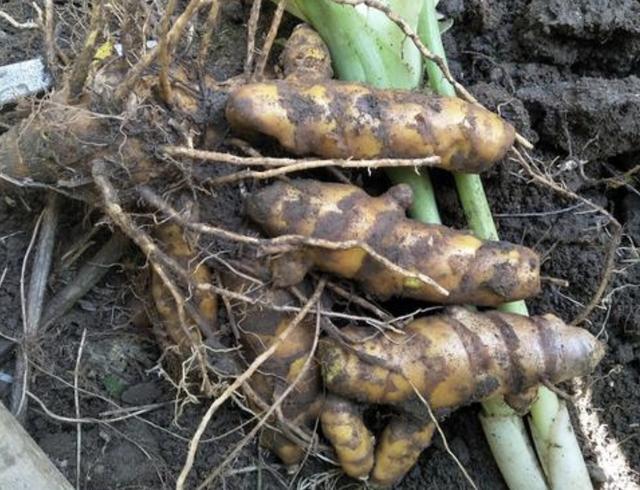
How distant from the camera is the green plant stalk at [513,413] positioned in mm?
1406

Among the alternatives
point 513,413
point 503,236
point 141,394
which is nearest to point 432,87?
point 503,236

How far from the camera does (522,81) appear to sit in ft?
5.22

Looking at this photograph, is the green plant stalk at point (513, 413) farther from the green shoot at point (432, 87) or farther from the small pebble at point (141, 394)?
the small pebble at point (141, 394)

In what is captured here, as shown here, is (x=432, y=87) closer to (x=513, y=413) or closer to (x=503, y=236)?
(x=503, y=236)

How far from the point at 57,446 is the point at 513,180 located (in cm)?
95

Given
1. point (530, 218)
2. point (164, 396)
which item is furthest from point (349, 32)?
point (164, 396)

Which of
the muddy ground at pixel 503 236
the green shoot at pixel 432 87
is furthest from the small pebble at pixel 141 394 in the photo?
the green shoot at pixel 432 87

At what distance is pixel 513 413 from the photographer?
141cm

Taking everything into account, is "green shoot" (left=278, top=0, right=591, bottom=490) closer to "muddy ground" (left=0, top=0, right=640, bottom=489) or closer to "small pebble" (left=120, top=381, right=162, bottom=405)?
"muddy ground" (left=0, top=0, right=640, bottom=489)

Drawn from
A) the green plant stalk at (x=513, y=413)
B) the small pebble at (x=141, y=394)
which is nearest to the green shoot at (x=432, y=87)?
the green plant stalk at (x=513, y=413)

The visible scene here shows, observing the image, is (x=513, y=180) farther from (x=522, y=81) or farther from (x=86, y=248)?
(x=86, y=248)

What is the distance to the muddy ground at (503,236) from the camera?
1.33 metres

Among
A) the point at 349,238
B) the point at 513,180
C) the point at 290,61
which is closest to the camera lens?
the point at 349,238

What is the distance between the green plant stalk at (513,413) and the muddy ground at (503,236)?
6 cm
